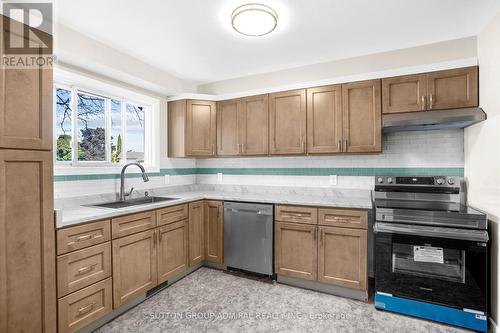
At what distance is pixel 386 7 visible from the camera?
198 cm

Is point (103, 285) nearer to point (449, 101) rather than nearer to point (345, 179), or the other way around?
point (345, 179)

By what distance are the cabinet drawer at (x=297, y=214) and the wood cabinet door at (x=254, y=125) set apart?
79 centimetres

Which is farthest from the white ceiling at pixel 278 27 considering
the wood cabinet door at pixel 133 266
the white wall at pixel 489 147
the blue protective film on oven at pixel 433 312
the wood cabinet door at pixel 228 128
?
the blue protective film on oven at pixel 433 312

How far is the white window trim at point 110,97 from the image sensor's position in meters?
2.48

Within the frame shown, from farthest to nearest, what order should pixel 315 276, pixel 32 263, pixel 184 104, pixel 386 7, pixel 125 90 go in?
1. pixel 184 104
2. pixel 125 90
3. pixel 315 276
4. pixel 386 7
5. pixel 32 263

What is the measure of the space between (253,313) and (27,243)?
5.81ft

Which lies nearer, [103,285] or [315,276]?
[103,285]

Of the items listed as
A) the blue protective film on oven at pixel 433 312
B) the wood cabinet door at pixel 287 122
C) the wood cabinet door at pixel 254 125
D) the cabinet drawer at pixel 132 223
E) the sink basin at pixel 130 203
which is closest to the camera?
the blue protective film on oven at pixel 433 312

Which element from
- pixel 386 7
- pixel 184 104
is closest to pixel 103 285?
pixel 184 104

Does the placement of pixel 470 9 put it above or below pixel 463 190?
above

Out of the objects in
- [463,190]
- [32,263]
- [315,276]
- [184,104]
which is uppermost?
[184,104]

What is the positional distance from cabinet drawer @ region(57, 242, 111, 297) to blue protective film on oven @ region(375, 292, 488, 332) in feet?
7.73

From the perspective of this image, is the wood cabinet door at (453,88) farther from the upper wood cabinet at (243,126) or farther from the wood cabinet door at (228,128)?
the wood cabinet door at (228,128)

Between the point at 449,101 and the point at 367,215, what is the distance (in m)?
1.32
